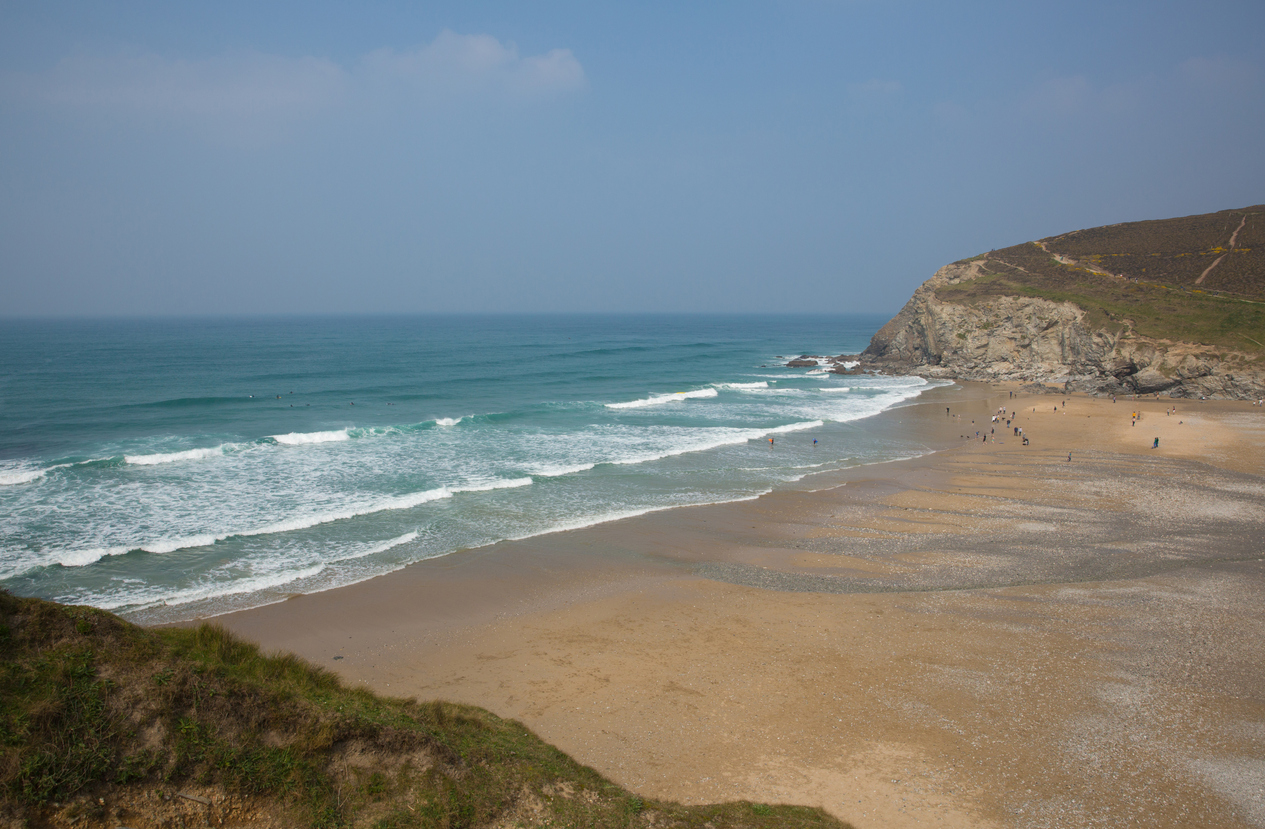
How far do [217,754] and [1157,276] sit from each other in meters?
80.9

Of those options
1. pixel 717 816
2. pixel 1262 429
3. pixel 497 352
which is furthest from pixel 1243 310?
pixel 497 352

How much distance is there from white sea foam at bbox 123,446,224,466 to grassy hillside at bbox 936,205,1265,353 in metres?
65.8

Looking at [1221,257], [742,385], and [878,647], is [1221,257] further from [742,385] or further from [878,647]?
[878,647]

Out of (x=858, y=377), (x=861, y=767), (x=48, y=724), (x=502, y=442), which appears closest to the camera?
(x=48, y=724)

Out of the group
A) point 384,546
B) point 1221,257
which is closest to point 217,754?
point 384,546

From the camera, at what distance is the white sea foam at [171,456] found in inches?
1114

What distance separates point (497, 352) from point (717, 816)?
8466cm

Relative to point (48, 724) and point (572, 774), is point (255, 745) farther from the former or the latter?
point (572, 774)

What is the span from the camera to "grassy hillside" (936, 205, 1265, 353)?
5122 cm

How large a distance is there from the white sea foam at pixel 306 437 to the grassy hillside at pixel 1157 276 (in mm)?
60004

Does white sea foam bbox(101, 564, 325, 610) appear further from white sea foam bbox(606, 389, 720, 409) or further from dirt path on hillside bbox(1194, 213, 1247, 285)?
dirt path on hillside bbox(1194, 213, 1247, 285)

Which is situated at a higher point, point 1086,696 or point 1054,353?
point 1054,353

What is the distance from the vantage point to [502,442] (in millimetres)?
34656

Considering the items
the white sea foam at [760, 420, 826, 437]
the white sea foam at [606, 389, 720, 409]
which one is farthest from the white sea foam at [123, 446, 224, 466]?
the white sea foam at [760, 420, 826, 437]
